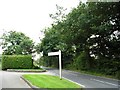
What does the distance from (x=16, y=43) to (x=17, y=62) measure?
37.6 ft

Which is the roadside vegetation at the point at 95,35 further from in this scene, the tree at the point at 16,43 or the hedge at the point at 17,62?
the tree at the point at 16,43

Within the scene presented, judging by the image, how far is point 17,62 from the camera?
46.2 m

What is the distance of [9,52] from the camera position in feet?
183

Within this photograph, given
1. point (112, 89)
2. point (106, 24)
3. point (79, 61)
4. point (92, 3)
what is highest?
point (92, 3)

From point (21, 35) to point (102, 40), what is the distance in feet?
97.4

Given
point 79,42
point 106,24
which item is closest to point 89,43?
point 79,42

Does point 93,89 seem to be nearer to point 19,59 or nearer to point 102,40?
point 102,40

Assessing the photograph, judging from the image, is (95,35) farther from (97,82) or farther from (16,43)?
(16,43)

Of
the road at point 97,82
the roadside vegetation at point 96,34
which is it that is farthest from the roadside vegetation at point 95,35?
the road at point 97,82

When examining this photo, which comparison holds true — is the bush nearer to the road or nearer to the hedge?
the hedge

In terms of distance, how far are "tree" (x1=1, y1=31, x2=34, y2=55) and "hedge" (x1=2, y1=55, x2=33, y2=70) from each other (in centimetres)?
748

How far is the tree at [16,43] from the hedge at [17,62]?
7.48 metres

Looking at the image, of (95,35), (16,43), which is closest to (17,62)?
(16,43)

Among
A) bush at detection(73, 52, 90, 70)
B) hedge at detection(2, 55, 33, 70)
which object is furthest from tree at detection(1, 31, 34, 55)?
bush at detection(73, 52, 90, 70)
